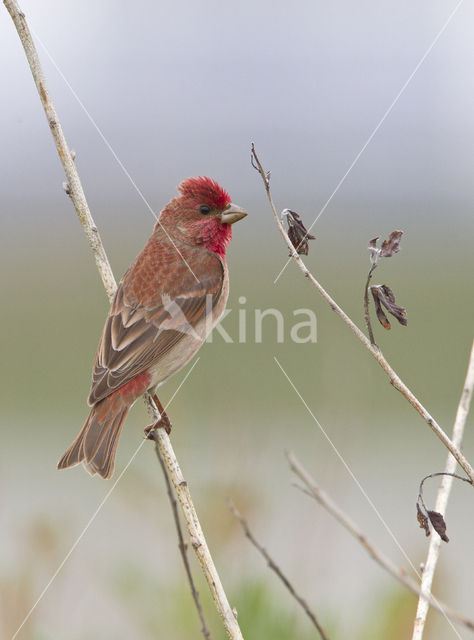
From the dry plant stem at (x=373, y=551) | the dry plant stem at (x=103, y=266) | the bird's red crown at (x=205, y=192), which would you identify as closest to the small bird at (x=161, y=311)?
the bird's red crown at (x=205, y=192)

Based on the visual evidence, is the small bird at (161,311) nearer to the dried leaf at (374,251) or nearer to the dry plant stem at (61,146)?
the dry plant stem at (61,146)

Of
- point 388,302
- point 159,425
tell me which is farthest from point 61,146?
point 388,302

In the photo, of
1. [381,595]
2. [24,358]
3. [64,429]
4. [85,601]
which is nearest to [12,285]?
[24,358]

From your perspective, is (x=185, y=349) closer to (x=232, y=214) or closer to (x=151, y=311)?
(x=151, y=311)

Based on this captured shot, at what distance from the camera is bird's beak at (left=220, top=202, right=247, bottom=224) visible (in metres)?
4.36

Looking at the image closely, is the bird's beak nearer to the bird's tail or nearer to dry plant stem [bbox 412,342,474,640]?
the bird's tail

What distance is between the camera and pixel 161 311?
409cm

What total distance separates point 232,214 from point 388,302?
7.70ft

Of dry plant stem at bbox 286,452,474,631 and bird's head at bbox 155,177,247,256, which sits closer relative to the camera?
dry plant stem at bbox 286,452,474,631

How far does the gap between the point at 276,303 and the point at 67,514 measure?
6392 millimetres

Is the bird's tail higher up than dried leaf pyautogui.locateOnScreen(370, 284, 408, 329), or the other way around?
dried leaf pyautogui.locateOnScreen(370, 284, 408, 329)

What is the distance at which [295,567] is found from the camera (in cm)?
354

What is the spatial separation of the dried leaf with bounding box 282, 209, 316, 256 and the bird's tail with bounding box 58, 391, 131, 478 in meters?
1.60

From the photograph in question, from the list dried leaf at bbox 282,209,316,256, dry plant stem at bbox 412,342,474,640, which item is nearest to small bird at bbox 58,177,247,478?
dried leaf at bbox 282,209,316,256
